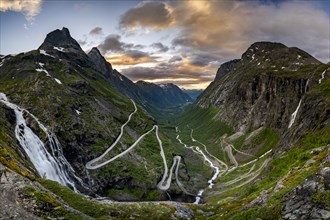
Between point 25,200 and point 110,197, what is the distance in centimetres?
7984

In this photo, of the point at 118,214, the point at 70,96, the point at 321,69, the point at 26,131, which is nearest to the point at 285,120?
the point at 321,69

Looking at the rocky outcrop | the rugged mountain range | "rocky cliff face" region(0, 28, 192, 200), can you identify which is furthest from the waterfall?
the rocky outcrop

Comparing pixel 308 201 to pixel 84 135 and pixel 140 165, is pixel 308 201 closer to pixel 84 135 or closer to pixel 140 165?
pixel 140 165

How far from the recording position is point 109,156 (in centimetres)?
14750

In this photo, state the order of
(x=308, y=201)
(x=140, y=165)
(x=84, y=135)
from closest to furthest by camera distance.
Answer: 1. (x=308, y=201)
2. (x=140, y=165)
3. (x=84, y=135)

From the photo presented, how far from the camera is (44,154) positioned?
11638cm

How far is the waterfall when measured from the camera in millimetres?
106812

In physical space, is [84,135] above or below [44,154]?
above

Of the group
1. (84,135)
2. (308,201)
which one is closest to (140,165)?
(84,135)

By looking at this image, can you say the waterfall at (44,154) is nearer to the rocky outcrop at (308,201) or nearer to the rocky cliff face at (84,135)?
the rocky cliff face at (84,135)

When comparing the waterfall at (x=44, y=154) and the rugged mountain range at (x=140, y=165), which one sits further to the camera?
the waterfall at (x=44, y=154)

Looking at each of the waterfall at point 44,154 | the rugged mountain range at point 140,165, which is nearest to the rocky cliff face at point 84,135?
the rugged mountain range at point 140,165

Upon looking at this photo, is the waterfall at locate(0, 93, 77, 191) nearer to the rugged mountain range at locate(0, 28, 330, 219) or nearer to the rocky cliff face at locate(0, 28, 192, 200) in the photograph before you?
the rugged mountain range at locate(0, 28, 330, 219)

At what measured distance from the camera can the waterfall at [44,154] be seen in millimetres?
106812
